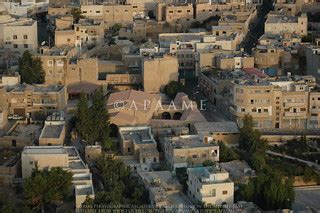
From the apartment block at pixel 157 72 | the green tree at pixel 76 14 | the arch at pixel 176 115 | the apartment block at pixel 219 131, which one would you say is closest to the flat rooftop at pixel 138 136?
the apartment block at pixel 219 131

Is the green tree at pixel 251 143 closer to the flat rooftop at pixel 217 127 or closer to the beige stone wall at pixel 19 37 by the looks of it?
the flat rooftop at pixel 217 127

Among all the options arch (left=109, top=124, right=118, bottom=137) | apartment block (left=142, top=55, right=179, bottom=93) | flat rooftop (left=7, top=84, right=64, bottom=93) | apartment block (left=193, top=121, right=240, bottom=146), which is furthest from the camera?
apartment block (left=142, top=55, right=179, bottom=93)

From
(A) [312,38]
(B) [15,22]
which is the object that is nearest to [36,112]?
(B) [15,22]

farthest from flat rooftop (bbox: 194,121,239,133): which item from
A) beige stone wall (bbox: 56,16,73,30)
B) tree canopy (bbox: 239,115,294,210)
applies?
beige stone wall (bbox: 56,16,73,30)

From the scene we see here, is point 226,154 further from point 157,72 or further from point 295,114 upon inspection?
point 157,72

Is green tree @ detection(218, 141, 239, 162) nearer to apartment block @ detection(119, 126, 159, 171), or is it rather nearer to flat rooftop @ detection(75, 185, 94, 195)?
apartment block @ detection(119, 126, 159, 171)

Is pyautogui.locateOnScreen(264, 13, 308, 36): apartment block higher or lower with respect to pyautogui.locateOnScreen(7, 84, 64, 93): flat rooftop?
higher
